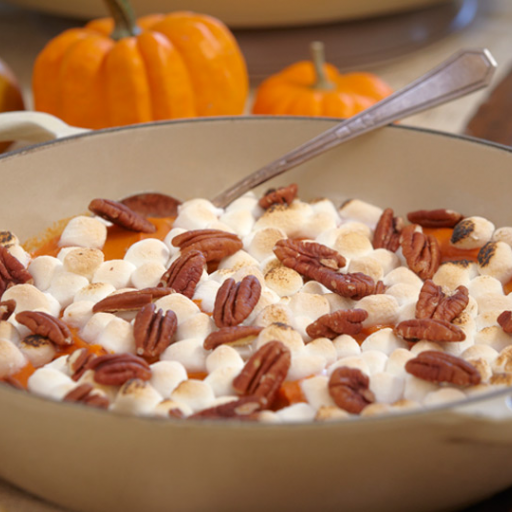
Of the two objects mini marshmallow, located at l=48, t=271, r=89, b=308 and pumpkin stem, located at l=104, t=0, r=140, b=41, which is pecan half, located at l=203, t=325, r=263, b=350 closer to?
mini marshmallow, located at l=48, t=271, r=89, b=308

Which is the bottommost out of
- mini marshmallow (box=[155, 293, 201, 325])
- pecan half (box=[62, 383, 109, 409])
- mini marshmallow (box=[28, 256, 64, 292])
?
mini marshmallow (box=[28, 256, 64, 292])

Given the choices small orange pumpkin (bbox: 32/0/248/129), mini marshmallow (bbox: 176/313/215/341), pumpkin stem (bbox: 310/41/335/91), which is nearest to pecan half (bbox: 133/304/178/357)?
mini marshmallow (bbox: 176/313/215/341)

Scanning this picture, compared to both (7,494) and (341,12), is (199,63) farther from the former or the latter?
(7,494)

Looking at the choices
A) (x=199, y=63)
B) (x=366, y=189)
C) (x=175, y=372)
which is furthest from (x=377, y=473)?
(x=199, y=63)

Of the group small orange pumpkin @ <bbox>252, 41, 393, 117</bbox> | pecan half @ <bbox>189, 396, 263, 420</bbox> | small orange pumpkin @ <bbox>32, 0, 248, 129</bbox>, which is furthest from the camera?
small orange pumpkin @ <bbox>252, 41, 393, 117</bbox>

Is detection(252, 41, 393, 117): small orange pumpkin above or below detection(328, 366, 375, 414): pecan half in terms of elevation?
below

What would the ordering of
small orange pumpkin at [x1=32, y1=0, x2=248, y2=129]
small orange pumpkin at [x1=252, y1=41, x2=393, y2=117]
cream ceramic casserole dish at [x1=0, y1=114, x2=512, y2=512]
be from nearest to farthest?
cream ceramic casserole dish at [x1=0, y1=114, x2=512, y2=512], small orange pumpkin at [x1=32, y1=0, x2=248, y2=129], small orange pumpkin at [x1=252, y1=41, x2=393, y2=117]

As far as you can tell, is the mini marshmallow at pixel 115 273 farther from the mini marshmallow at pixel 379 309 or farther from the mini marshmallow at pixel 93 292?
the mini marshmallow at pixel 379 309
